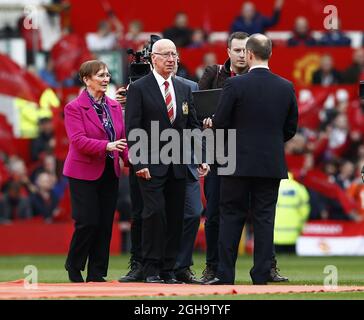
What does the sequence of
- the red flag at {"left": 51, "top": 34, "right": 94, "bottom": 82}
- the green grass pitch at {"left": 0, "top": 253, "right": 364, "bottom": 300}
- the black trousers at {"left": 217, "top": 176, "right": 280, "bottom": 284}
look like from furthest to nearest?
1. the red flag at {"left": 51, "top": 34, "right": 94, "bottom": 82}
2. the black trousers at {"left": 217, "top": 176, "right": 280, "bottom": 284}
3. the green grass pitch at {"left": 0, "top": 253, "right": 364, "bottom": 300}

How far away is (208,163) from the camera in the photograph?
47.6 ft

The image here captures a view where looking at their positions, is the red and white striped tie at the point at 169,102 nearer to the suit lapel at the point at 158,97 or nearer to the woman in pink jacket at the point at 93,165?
the suit lapel at the point at 158,97

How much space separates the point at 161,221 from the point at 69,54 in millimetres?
13362

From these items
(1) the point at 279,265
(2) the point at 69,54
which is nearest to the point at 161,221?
(1) the point at 279,265

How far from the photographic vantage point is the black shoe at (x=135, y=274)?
47.5 feet

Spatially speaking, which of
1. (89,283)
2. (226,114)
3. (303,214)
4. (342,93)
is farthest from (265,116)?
(342,93)

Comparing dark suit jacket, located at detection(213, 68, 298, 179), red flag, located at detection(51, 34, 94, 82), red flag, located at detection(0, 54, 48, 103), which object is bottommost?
dark suit jacket, located at detection(213, 68, 298, 179)

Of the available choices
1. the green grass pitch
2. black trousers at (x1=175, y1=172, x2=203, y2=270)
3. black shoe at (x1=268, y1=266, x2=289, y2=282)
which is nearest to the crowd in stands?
the green grass pitch

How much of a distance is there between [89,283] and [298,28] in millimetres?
14928

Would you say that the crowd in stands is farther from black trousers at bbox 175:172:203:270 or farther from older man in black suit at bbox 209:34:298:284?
older man in black suit at bbox 209:34:298:284

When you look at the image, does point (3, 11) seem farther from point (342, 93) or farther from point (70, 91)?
point (342, 93)

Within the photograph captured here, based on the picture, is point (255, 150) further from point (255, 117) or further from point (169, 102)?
point (169, 102)

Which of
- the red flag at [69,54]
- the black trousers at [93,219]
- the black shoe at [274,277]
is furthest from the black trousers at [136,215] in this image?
the red flag at [69,54]

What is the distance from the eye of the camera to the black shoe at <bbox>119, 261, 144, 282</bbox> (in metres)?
14.5
